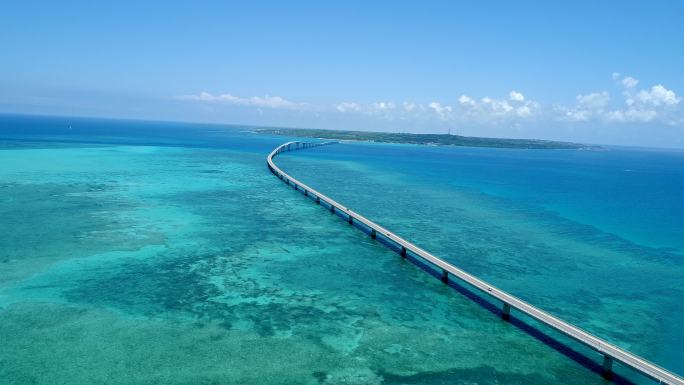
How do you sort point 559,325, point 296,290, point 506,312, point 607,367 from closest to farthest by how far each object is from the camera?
1. point 607,367
2. point 559,325
3. point 506,312
4. point 296,290

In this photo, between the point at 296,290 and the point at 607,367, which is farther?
the point at 296,290

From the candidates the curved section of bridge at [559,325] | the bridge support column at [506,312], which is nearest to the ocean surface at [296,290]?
the bridge support column at [506,312]

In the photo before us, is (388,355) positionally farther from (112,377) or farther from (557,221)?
(557,221)

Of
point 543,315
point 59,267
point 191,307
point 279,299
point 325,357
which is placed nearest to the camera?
point 325,357

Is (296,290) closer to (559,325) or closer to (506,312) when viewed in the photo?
(506,312)

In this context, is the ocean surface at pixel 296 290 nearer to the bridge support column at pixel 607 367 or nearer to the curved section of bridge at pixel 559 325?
the bridge support column at pixel 607 367

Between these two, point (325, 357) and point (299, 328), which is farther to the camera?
point (299, 328)

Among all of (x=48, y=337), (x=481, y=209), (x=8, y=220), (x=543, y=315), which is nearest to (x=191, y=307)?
(x=48, y=337)

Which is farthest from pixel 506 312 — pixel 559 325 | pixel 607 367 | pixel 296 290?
pixel 296 290
